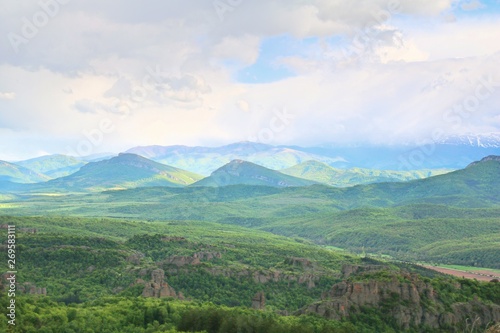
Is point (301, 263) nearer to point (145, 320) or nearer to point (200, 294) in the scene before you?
point (200, 294)

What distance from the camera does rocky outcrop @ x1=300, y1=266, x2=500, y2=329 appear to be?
3504 inches

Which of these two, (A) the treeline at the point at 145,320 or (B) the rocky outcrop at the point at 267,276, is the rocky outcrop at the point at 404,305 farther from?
(B) the rocky outcrop at the point at 267,276

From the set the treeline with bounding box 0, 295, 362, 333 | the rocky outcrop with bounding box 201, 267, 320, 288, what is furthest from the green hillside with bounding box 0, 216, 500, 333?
the rocky outcrop with bounding box 201, 267, 320, 288

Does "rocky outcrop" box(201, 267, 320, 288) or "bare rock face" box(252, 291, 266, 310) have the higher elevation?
"rocky outcrop" box(201, 267, 320, 288)

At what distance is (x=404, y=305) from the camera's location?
90.9 m

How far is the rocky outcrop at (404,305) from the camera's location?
89.0 m

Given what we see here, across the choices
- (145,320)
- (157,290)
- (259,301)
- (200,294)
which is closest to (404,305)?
(259,301)

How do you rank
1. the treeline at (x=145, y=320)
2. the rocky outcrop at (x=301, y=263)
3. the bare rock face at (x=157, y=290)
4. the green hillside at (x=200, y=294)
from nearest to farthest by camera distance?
the treeline at (x=145, y=320)
the green hillside at (x=200, y=294)
the bare rock face at (x=157, y=290)
the rocky outcrop at (x=301, y=263)

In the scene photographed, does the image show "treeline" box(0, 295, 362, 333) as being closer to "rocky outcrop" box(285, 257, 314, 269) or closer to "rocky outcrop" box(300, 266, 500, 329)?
"rocky outcrop" box(300, 266, 500, 329)

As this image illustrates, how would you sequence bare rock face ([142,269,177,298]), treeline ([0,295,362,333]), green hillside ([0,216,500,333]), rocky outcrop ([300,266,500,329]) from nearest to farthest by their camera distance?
treeline ([0,295,362,333])
green hillside ([0,216,500,333])
rocky outcrop ([300,266,500,329])
bare rock face ([142,269,177,298])

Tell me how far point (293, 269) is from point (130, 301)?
66159 mm

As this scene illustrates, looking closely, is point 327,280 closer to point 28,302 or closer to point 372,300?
point 372,300

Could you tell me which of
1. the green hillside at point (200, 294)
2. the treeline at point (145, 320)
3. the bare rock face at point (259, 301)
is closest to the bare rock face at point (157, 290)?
the green hillside at point (200, 294)

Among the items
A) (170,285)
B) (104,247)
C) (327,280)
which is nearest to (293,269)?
(327,280)
